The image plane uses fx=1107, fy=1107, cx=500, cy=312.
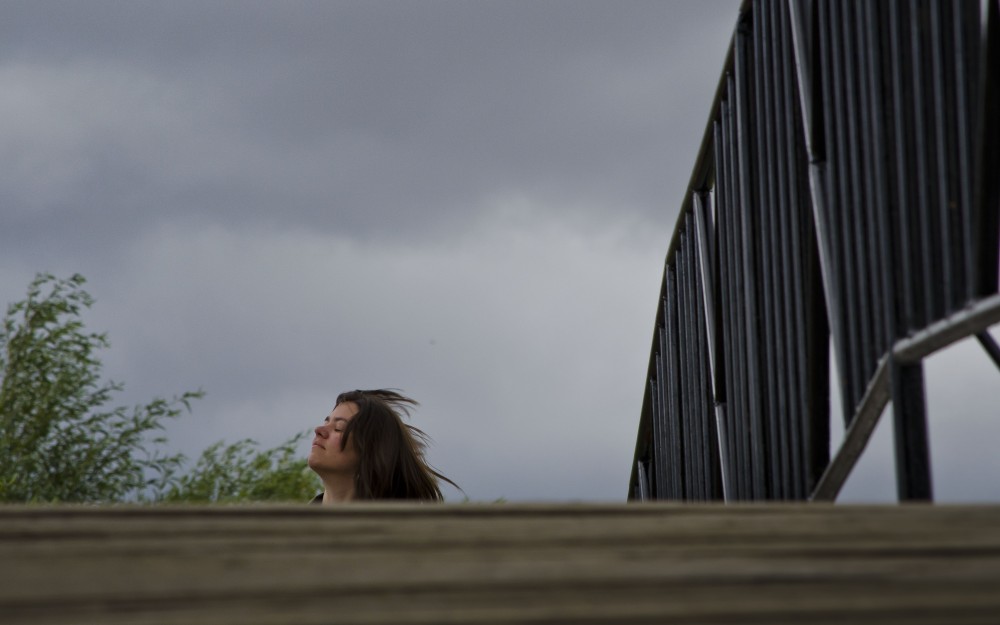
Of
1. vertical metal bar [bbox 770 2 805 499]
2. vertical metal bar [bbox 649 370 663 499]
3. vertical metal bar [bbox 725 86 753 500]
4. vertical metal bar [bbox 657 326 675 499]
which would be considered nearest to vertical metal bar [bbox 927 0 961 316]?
vertical metal bar [bbox 770 2 805 499]

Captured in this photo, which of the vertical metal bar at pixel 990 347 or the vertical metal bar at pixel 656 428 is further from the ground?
the vertical metal bar at pixel 656 428

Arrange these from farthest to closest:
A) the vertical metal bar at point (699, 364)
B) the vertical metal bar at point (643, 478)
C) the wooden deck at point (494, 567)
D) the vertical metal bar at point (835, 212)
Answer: the vertical metal bar at point (643, 478), the vertical metal bar at point (699, 364), the vertical metal bar at point (835, 212), the wooden deck at point (494, 567)

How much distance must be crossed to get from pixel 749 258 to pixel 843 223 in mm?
932

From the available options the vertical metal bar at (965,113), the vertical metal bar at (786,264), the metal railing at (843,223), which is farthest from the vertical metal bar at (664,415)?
the vertical metal bar at (965,113)

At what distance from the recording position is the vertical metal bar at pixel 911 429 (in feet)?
7.27

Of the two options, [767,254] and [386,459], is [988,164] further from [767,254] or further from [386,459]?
[386,459]

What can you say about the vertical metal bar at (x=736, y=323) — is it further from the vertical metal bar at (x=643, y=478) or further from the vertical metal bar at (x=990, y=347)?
the vertical metal bar at (x=643, y=478)

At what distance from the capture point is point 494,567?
1.22 metres

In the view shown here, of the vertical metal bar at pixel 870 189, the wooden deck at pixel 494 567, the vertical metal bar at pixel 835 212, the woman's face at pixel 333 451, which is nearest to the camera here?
the wooden deck at pixel 494 567

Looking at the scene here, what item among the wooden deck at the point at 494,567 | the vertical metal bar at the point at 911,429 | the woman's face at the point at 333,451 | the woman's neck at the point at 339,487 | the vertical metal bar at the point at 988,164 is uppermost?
the woman's face at the point at 333,451

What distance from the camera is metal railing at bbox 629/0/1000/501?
1993mm

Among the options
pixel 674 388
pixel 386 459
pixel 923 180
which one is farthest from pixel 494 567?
pixel 674 388

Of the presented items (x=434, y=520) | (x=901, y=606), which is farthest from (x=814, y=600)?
(x=434, y=520)

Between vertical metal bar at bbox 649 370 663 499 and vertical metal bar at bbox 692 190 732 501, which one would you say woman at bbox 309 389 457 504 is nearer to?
vertical metal bar at bbox 692 190 732 501
